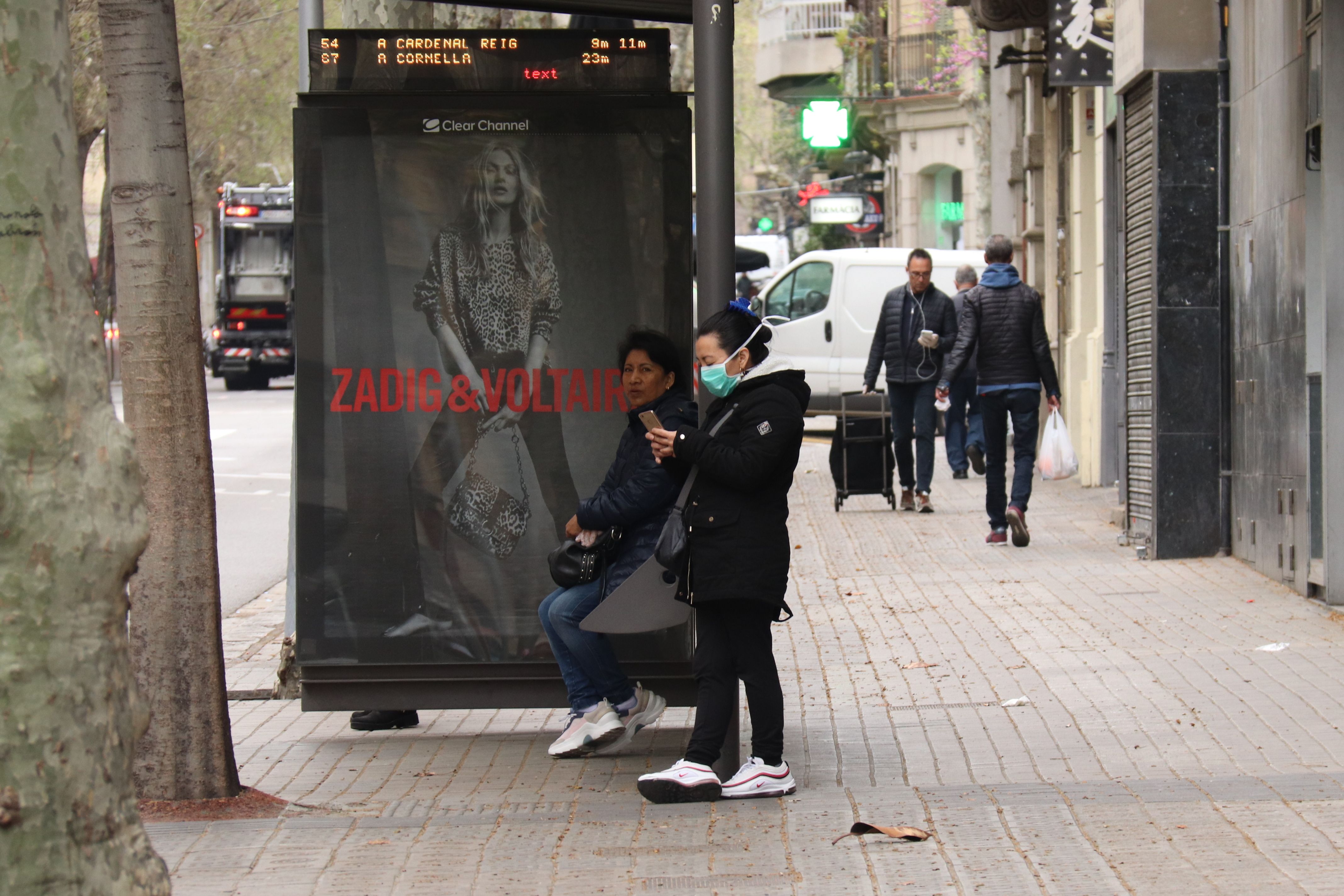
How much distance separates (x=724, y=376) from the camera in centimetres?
552

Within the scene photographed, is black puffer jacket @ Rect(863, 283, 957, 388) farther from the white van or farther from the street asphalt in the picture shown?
the white van

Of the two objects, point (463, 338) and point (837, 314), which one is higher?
point (837, 314)

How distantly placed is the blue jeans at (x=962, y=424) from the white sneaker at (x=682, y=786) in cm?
986

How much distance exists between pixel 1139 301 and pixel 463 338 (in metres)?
6.56

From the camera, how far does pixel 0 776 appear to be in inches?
122

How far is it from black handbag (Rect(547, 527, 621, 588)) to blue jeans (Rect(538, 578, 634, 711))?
6 cm

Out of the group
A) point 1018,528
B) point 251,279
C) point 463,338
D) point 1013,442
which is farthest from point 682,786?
point 251,279

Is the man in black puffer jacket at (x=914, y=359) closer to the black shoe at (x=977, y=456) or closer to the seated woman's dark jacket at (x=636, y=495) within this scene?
the black shoe at (x=977, y=456)

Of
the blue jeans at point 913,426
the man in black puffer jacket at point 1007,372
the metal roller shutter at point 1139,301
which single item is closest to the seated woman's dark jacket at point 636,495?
the metal roller shutter at point 1139,301

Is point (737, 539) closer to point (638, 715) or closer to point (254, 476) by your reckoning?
point (638, 715)

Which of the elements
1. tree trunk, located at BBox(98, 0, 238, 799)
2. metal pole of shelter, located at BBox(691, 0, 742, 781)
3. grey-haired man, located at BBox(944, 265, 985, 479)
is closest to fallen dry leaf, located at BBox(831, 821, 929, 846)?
metal pole of shelter, located at BBox(691, 0, 742, 781)

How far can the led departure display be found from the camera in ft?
20.2

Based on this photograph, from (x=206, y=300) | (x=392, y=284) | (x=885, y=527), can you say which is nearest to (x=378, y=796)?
(x=392, y=284)

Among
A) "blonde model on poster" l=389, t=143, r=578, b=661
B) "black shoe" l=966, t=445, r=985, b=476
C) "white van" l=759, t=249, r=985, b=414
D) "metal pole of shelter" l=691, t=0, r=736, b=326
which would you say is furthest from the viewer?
"white van" l=759, t=249, r=985, b=414
